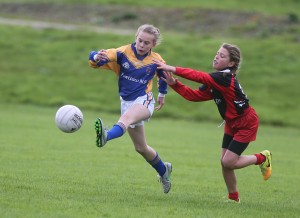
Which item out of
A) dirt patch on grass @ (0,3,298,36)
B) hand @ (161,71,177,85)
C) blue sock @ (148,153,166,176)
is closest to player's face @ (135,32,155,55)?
hand @ (161,71,177,85)

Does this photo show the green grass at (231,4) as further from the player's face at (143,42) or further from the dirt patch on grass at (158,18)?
the player's face at (143,42)

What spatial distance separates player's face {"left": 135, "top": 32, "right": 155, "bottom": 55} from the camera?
980 centimetres

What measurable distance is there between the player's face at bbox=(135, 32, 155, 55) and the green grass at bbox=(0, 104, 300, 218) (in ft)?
6.36

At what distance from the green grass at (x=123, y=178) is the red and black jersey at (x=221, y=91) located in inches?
49.2

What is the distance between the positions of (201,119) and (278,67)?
6.17 m

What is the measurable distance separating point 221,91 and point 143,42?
4.16ft

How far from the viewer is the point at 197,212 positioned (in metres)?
8.62

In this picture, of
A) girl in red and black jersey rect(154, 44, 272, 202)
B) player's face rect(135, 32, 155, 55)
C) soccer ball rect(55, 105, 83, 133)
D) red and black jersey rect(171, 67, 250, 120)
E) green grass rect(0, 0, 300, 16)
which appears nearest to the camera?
red and black jersey rect(171, 67, 250, 120)

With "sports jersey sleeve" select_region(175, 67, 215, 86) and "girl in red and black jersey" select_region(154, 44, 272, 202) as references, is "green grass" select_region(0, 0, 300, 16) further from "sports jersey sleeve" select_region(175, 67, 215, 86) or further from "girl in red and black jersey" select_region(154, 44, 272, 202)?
"sports jersey sleeve" select_region(175, 67, 215, 86)

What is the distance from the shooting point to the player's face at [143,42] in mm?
9805

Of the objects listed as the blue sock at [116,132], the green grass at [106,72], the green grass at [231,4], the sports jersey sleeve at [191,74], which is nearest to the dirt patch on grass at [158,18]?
the green grass at [231,4]

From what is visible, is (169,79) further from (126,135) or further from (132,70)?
(126,135)

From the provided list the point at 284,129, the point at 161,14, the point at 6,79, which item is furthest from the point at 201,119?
the point at 161,14

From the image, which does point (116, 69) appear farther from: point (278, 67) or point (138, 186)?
point (278, 67)
